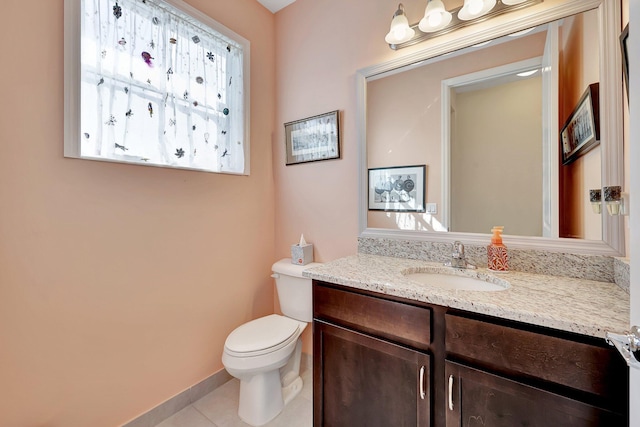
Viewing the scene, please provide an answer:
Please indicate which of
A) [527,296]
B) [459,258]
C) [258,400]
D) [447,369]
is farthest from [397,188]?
[258,400]

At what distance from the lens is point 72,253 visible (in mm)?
1223

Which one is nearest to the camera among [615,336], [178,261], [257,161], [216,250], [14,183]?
[615,336]

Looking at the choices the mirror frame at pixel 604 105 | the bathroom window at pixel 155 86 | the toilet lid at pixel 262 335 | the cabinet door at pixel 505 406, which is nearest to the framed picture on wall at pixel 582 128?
the mirror frame at pixel 604 105

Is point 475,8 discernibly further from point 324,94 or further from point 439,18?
point 324,94

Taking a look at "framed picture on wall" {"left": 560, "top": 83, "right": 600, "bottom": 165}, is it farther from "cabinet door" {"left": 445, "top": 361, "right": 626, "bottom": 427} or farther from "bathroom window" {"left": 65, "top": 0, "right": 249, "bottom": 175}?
"bathroom window" {"left": 65, "top": 0, "right": 249, "bottom": 175}

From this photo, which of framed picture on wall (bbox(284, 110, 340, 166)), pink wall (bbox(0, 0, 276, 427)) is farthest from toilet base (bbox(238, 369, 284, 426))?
framed picture on wall (bbox(284, 110, 340, 166))

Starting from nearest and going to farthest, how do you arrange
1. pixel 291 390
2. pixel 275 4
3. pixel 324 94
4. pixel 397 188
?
pixel 397 188
pixel 291 390
pixel 324 94
pixel 275 4

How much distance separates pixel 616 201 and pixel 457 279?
591mm

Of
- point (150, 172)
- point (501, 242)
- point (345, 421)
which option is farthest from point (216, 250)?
point (501, 242)

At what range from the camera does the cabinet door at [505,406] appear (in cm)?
69

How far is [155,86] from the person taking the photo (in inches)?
58.1

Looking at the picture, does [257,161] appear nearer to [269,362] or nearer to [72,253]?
[72,253]

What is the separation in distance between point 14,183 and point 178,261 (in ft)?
2.45

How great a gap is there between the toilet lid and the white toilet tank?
0.07 meters
